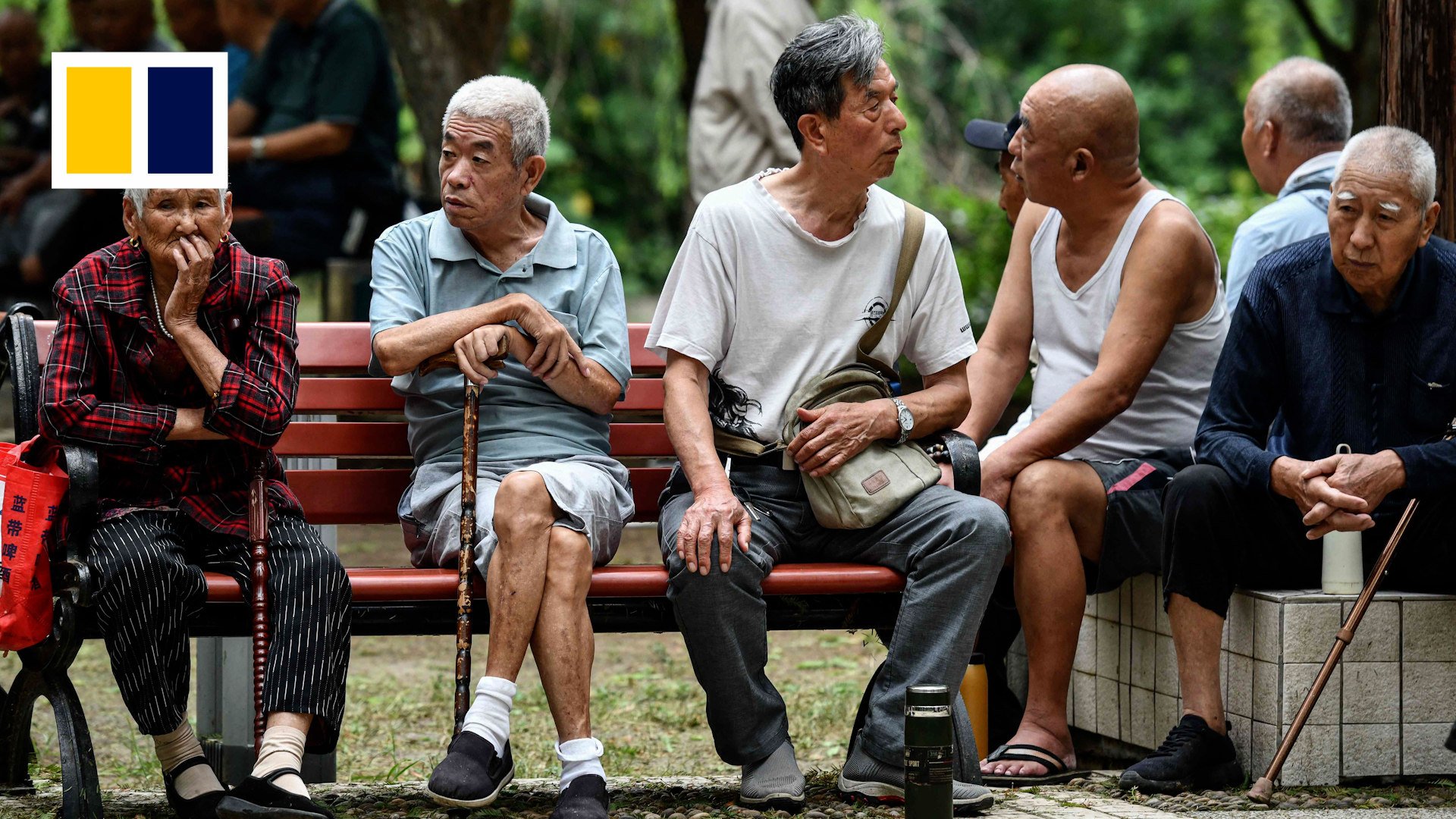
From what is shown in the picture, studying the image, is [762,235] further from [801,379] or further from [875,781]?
[875,781]

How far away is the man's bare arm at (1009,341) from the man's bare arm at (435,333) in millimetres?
1459

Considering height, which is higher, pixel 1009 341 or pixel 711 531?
pixel 1009 341

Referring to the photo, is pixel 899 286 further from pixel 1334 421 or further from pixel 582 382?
pixel 1334 421

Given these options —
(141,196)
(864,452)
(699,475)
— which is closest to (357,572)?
(699,475)

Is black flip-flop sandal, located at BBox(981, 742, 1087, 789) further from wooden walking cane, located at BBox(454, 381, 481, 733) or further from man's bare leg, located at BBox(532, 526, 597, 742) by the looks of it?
wooden walking cane, located at BBox(454, 381, 481, 733)

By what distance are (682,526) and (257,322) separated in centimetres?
106

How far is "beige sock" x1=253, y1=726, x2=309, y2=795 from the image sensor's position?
3604 millimetres

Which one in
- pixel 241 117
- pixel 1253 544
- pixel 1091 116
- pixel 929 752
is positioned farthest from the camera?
pixel 241 117

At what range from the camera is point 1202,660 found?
13.8ft

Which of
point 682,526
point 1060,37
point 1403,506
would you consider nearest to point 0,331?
point 682,526

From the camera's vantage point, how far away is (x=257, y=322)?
3967mm

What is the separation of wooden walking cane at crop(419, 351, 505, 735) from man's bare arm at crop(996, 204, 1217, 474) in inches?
52.9

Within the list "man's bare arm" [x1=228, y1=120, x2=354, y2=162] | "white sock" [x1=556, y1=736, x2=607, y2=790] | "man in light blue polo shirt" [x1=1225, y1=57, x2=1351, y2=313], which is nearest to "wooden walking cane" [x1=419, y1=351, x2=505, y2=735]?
"white sock" [x1=556, y1=736, x2=607, y2=790]

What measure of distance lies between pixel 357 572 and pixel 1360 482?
2.31 metres
